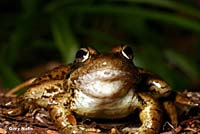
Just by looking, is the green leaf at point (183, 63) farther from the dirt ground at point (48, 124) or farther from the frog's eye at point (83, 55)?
the frog's eye at point (83, 55)

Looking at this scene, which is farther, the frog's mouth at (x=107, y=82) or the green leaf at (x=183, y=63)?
the green leaf at (x=183, y=63)

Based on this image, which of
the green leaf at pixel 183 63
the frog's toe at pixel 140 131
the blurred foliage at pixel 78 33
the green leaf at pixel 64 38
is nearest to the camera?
the frog's toe at pixel 140 131

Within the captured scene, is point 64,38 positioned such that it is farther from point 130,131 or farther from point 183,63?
point 130,131

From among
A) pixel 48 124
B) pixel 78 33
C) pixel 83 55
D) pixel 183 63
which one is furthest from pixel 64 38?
pixel 83 55

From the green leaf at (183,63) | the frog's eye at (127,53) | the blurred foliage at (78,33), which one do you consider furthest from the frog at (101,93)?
the green leaf at (183,63)

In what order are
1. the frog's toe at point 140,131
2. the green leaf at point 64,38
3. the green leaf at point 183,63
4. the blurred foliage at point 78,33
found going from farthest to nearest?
1. the green leaf at point 183,63
2. the blurred foliage at point 78,33
3. the green leaf at point 64,38
4. the frog's toe at point 140,131

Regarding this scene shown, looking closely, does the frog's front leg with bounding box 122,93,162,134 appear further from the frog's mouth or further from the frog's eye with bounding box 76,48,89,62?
the frog's eye with bounding box 76,48,89,62

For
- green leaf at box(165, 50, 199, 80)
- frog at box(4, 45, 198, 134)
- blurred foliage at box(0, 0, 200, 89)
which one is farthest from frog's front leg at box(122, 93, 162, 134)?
green leaf at box(165, 50, 199, 80)

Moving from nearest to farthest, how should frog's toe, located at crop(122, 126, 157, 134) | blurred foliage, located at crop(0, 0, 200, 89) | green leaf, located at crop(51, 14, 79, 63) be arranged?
frog's toe, located at crop(122, 126, 157, 134), green leaf, located at crop(51, 14, 79, 63), blurred foliage, located at crop(0, 0, 200, 89)
